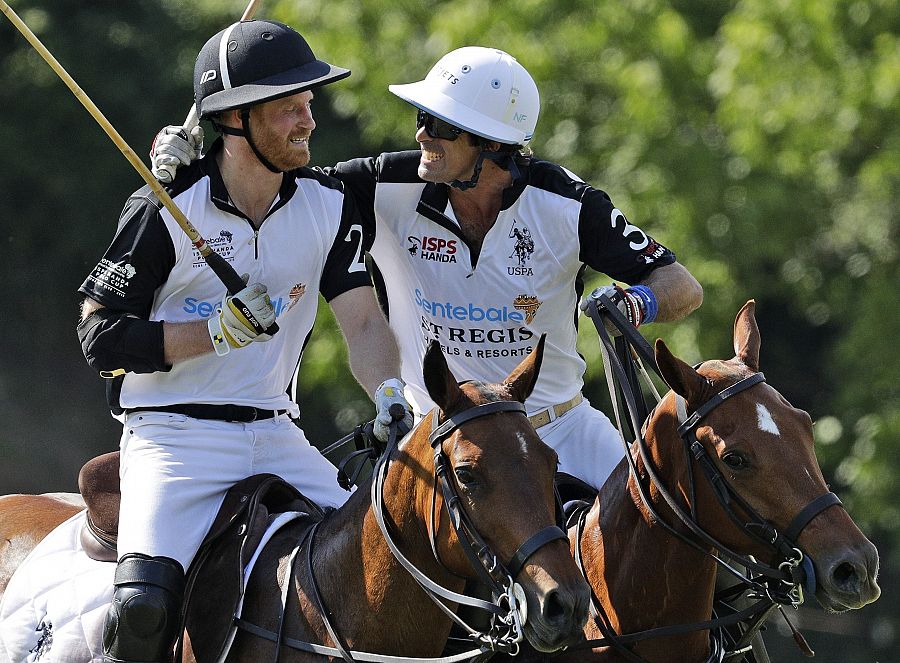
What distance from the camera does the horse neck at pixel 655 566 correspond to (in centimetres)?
484

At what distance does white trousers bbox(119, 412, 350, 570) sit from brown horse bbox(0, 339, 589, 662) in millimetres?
251

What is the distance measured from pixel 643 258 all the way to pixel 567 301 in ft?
1.15

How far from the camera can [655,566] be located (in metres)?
4.87

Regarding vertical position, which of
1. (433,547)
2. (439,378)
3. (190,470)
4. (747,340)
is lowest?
(190,470)

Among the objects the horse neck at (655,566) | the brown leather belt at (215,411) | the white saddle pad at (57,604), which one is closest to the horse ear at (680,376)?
the horse neck at (655,566)

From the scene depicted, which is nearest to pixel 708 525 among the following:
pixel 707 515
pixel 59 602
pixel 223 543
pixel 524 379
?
pixel 707 515

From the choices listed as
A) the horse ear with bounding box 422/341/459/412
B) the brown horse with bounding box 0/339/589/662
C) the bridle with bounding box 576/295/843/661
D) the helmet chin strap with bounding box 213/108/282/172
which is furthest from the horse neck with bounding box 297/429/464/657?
the helmet chin strap with bounding box 213/108/282/172

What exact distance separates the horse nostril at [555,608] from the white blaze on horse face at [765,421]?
39.9 inches

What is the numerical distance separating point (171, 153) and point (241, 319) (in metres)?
0.74

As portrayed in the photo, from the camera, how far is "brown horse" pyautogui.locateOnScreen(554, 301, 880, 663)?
450 cm

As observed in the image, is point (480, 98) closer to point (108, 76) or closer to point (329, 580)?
point (329, 580)

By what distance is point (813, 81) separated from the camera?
11375 mm

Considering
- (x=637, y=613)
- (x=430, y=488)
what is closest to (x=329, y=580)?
(x=430, y=488)

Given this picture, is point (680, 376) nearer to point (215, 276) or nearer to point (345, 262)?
point (345, 262)
